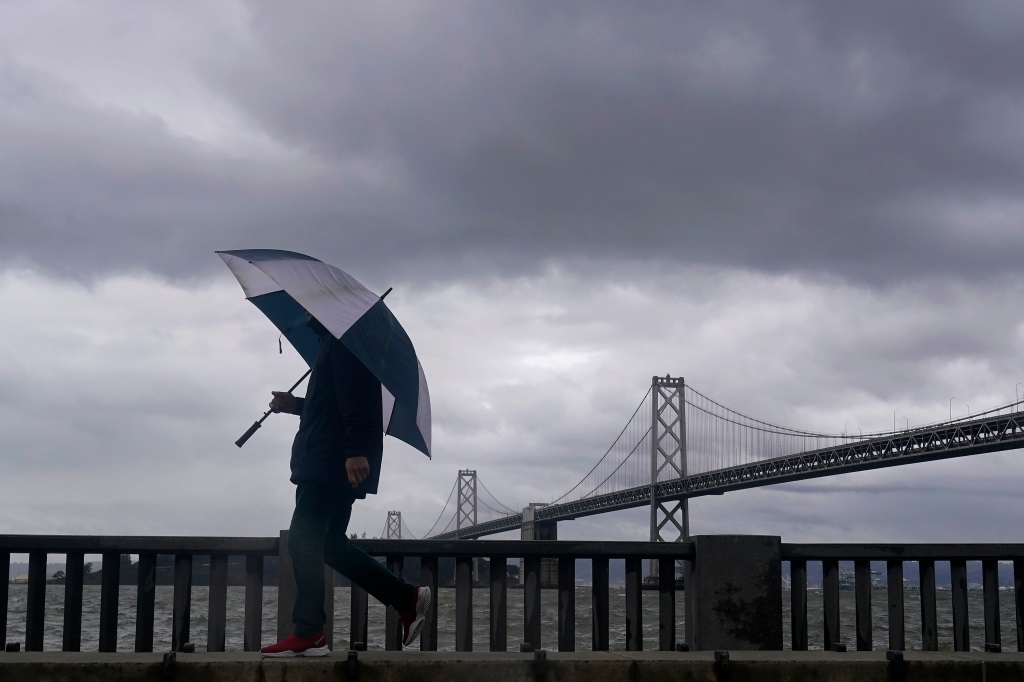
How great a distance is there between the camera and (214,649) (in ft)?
13.2

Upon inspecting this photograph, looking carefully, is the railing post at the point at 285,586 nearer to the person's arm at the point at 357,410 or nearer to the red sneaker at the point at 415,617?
the red sneaker at the point at 415,617

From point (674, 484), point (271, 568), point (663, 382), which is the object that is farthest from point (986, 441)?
point (271, 568)

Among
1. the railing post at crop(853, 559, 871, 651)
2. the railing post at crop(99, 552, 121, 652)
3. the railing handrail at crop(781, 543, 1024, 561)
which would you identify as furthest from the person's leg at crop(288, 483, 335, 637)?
the railing post at crop(853, 559, 871, 651)

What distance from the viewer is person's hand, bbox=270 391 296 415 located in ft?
11.9

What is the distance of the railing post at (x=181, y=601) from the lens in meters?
3.93

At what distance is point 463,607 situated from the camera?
13.1ft

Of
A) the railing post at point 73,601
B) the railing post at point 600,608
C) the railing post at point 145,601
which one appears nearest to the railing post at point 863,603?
the railing post at point 600,608

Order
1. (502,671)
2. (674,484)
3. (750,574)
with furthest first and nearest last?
(674,484)
(750,574)
(502,671)

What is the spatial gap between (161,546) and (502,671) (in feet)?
5.45

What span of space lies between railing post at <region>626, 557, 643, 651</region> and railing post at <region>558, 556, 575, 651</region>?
0.23 metres

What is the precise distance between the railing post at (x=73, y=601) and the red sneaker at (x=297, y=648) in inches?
46.5

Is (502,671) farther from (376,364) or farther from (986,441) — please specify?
(986,441)

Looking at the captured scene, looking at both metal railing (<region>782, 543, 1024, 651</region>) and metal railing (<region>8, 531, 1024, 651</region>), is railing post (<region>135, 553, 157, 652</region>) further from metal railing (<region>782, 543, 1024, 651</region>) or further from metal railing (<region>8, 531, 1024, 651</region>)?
metal railing (<region>782, 543, 1024, 651</region>)

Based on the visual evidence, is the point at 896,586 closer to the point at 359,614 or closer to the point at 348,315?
the point at 359,614
